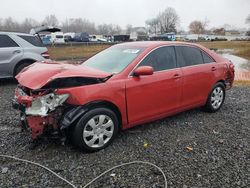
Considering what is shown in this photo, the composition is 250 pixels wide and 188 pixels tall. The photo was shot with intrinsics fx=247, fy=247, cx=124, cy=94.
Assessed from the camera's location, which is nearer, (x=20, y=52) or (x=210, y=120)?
(x=210, y=120)

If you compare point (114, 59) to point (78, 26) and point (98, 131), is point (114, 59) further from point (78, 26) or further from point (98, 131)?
point (78, 26)

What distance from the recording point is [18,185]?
2.90 meters

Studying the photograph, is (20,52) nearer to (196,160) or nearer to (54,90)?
(54,90)

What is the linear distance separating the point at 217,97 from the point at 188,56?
1.30 m

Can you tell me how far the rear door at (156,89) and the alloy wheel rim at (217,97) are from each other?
1200 millimetres

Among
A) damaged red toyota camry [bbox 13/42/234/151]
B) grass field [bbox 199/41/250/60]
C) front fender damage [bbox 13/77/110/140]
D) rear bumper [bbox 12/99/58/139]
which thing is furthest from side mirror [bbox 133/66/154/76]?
grass field [bbox 199/41/250/60]

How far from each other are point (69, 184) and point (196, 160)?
1.76 metres

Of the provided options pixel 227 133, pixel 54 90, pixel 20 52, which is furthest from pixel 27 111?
pixel 20 52

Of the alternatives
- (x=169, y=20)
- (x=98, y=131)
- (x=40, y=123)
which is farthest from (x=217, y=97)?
(x=169, y=20)

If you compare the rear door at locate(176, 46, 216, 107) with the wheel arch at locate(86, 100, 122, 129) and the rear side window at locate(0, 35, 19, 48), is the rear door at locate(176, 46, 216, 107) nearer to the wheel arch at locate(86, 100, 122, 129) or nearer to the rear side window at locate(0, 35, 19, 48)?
the wheel arch at locate(86, 100, 122, 129)

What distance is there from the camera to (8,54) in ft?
25.5

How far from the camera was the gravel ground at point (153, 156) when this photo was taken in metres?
3.03

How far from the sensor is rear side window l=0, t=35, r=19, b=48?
25.7 ft

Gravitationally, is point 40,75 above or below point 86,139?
above
